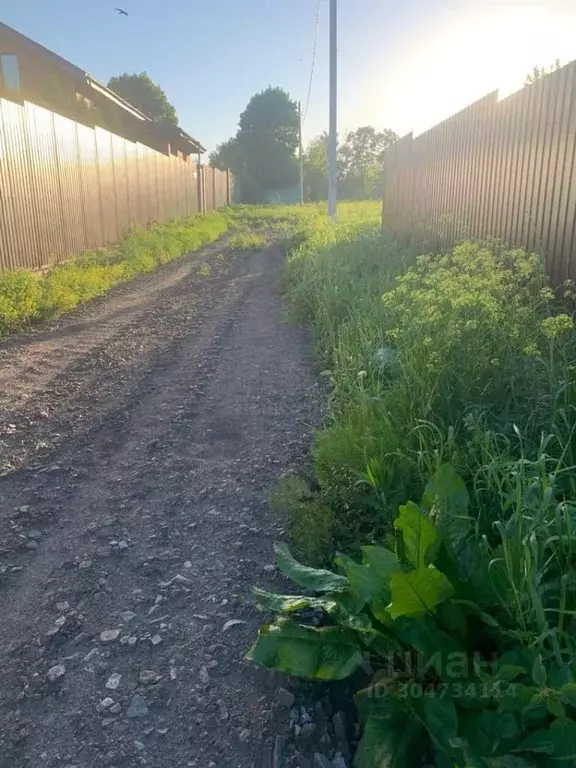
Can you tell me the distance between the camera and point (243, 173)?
5284 cm

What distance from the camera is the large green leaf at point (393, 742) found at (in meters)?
1.50

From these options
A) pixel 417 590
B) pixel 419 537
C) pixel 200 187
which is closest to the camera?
pixel 417 590

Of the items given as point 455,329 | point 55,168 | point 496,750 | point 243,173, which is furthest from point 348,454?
point 243,173

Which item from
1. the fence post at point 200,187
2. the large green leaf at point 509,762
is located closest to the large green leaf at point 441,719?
the large green leaf at point 509,762

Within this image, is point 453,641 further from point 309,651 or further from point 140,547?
point 140,547

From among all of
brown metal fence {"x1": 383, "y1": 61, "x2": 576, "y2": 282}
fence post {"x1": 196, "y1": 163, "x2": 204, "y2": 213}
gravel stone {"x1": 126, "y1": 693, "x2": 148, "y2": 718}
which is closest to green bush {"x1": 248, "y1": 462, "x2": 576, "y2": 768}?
→ gravel stone {"x1": 126, "y1": 693, "x2": 148, "y2": 718}

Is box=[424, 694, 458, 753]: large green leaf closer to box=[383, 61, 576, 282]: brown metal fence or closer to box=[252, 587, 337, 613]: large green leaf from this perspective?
box=[252, 587, 337, 613]: large green leaf

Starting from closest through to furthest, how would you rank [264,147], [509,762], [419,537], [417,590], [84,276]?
[509,762] < [417,590] < [419,537] < [84,276] < [264,147]

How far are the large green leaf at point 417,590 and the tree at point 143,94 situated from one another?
54132 mm

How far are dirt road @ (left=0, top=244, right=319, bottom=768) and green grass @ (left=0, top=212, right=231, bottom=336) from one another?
136 cm

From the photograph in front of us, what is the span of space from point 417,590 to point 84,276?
27.1 feet

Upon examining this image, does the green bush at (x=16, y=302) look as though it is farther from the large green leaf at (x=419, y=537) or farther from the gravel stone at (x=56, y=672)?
the large green leaf at (x=419, y=537)

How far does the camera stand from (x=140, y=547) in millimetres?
2623

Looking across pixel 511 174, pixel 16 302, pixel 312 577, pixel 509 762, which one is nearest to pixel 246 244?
pixel 16 302
